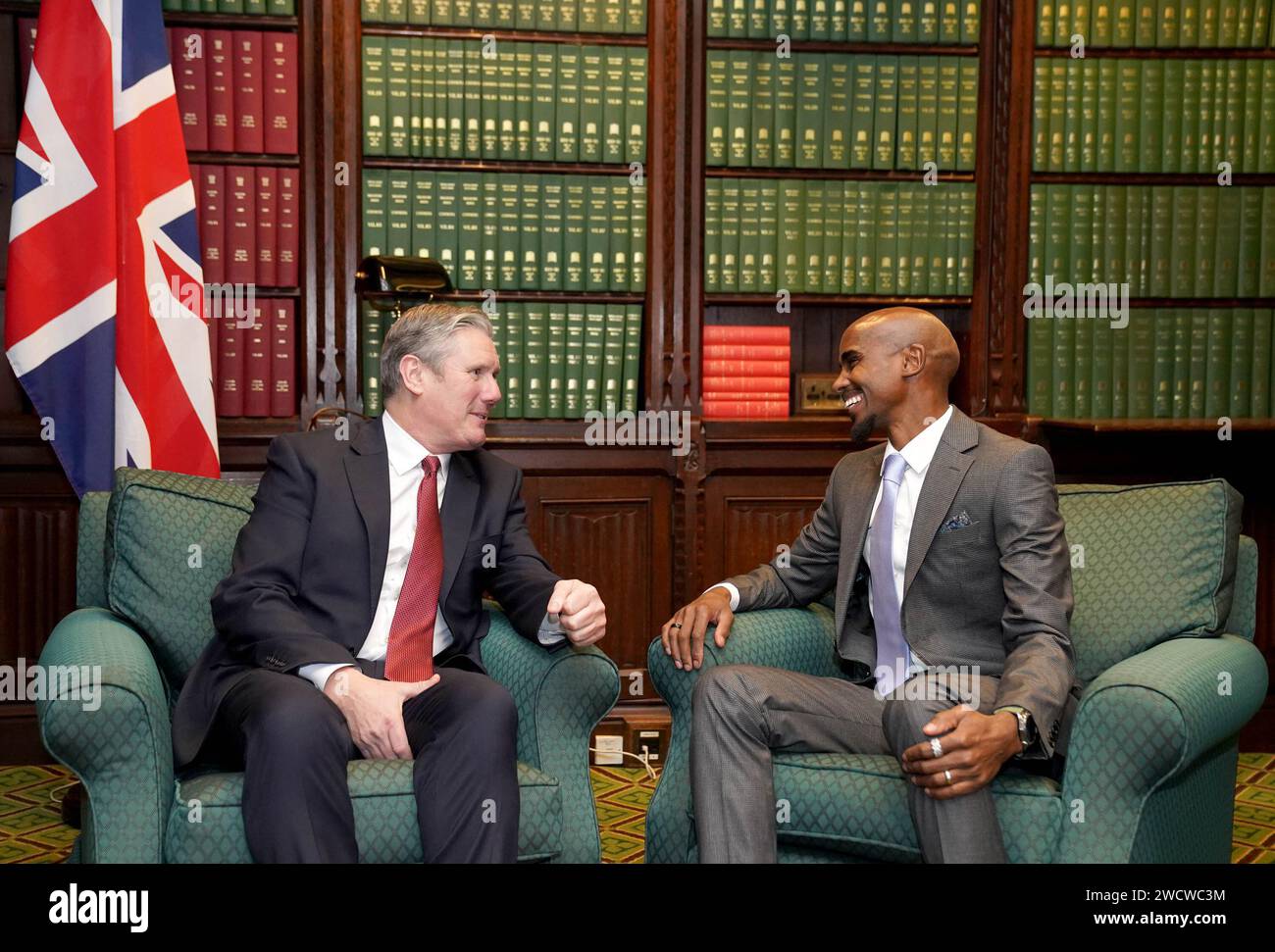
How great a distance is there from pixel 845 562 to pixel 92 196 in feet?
7.33

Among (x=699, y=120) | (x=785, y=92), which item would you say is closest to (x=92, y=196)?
(x=699, y=120)

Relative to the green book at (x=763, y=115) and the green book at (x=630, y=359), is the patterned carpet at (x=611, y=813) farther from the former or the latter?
the green book at (x=763, y=115)

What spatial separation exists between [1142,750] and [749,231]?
7.85ft

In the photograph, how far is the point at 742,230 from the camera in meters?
3.96

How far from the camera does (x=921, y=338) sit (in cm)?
246

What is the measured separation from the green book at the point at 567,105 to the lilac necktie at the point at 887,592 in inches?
71.9

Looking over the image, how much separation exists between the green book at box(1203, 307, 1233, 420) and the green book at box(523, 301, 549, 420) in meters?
2.08

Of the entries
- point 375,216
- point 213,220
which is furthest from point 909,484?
point 213,220

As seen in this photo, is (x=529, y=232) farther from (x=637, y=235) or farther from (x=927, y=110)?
(x=927, y=110)

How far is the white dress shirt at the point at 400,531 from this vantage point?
2.32 m

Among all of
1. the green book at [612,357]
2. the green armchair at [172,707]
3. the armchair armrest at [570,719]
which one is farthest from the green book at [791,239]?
the armchair armrest at [570,719]

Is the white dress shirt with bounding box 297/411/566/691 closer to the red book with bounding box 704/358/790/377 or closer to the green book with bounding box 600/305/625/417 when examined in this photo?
the green book with bounding box 600/305/625/417
